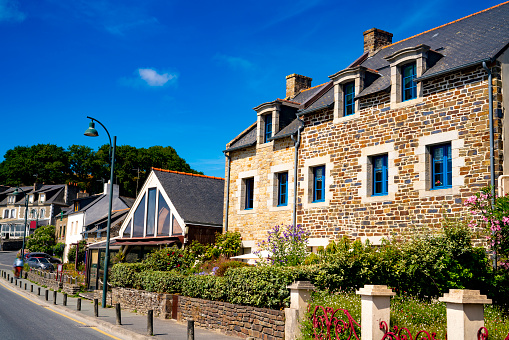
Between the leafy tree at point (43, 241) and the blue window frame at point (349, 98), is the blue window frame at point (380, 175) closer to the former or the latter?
the blue window frame at point (349, 98)

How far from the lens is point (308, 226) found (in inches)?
746

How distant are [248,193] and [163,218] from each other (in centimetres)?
520

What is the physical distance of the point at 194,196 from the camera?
87.6 ft

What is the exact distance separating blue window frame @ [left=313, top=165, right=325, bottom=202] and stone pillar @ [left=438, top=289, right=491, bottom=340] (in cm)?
1172

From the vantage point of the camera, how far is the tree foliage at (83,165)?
72062 mm

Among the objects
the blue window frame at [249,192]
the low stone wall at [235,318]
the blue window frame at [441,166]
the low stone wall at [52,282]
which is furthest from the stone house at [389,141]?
the low stone wall at [52,282]

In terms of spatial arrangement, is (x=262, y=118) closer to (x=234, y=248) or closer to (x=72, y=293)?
(x=234, y=248)

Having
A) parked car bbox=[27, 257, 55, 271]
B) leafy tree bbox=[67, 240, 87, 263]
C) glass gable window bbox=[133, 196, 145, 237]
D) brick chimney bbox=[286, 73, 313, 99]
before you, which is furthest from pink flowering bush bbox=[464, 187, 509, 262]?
parked car bbox=[27, 257, 55, 271]

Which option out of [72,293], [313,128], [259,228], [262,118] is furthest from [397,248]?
[72,293]

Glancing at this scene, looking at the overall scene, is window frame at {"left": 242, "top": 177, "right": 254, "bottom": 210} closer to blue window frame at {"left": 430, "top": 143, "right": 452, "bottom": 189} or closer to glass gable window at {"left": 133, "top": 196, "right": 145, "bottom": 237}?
glass gable window at {"left": 133, "top": 196, "right": 145, "bottom": 237}

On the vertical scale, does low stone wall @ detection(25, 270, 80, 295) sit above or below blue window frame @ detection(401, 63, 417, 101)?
below

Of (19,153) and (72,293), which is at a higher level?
(19,153)

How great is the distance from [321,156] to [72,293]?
1535 cm

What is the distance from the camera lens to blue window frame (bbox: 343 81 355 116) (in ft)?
60.1
